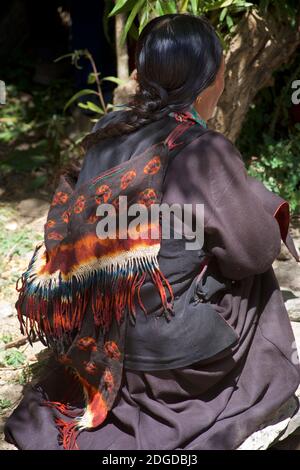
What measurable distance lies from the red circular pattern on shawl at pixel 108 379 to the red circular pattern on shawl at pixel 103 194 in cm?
57

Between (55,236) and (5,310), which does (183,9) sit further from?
(5,310)

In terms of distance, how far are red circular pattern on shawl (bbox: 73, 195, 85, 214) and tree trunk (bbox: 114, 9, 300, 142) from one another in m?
1.70

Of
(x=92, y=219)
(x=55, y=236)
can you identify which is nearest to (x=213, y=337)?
(x=92, y=219)

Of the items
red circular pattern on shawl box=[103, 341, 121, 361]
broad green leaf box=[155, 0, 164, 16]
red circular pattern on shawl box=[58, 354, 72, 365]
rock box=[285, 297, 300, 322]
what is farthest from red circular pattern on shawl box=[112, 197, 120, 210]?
broad green leaf box=[155, 0, 164, 16]

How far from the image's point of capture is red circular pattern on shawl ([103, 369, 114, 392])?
243cm

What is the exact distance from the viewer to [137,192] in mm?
2332

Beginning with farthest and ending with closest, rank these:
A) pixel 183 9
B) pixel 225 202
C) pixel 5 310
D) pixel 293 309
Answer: pixel 5 310
pixel 183 9
pixel 293 309
pixel 225 202

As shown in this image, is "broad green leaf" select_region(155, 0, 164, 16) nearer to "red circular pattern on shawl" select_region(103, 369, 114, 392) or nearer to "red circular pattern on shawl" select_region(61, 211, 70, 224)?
"red circular pattern on shawl" select_region(61, 211, 70, 224)

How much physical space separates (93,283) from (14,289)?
1.52 m

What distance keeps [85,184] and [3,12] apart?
504cm

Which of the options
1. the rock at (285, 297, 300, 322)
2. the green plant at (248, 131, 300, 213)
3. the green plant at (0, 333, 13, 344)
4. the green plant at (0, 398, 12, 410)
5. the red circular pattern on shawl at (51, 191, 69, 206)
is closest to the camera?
the red circular pattern on shawl at (51, 191, 69, 206)

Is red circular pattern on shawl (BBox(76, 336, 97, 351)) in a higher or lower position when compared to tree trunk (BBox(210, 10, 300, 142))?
lower

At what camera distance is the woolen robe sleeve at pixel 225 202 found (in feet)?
7.52

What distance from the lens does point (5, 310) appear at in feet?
11.9
